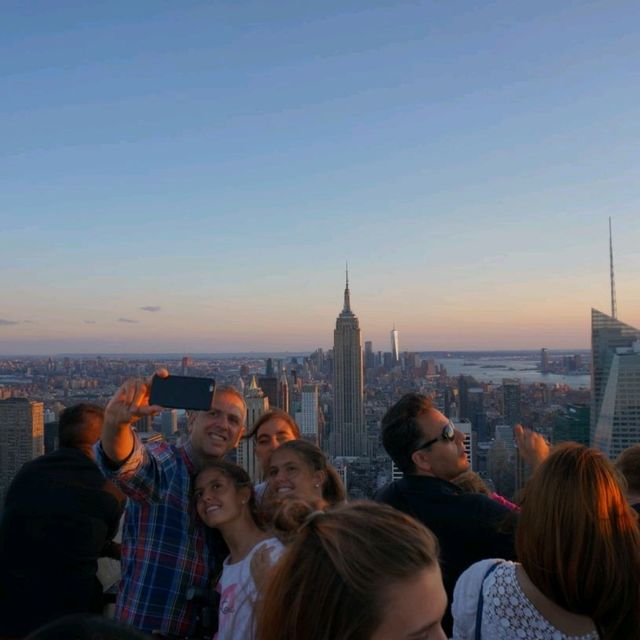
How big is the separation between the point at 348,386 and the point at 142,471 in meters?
42.9

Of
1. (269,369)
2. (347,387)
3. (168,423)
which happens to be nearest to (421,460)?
(168,423)

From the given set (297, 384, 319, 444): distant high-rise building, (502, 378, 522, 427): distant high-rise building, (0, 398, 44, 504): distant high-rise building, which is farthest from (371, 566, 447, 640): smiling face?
(297, 384, 319, 444): distant high-rise building

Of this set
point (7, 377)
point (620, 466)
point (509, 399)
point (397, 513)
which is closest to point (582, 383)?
point (509, 399)

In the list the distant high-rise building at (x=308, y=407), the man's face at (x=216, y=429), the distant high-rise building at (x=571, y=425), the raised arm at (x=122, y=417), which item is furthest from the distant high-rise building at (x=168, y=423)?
the distant high-rise building at (x=308, y=407)

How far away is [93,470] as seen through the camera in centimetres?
254

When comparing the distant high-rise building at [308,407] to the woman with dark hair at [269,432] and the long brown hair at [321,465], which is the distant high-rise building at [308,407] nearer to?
the woman with dark hair at [269,432]

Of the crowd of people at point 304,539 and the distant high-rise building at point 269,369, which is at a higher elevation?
the crowd of people at point 304,539

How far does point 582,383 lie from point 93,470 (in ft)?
73.8

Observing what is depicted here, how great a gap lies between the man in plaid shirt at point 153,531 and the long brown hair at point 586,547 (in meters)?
1.11

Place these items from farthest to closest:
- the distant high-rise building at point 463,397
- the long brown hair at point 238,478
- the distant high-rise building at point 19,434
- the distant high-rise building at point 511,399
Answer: the distant high-rise building at point 463,397 → the distant high-rise building at point 511,399 → the distant high-rise building at point 19,434 → the long brown hair at point 238,478

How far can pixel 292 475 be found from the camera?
2.34 metres

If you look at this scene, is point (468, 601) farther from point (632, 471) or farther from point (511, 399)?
point (511, 399)

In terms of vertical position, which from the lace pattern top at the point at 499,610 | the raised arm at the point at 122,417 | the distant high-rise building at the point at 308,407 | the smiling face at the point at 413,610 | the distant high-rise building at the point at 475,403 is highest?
the raised arm at the point at 122,417

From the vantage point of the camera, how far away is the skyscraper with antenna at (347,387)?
1272 inches
